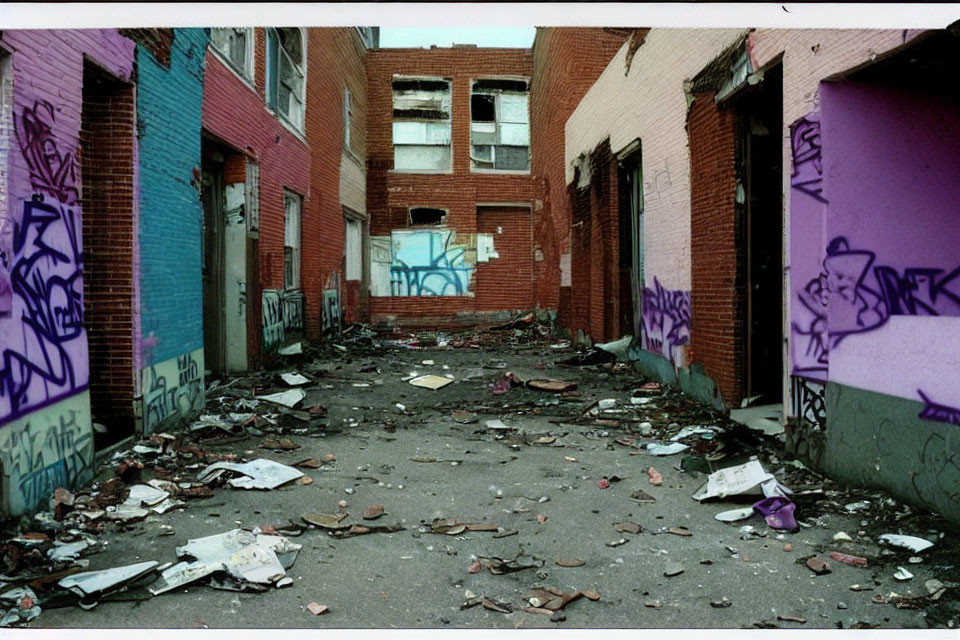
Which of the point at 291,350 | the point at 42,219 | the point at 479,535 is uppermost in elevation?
the point at 42,219

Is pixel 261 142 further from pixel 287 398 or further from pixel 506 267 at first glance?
pixel 506 267

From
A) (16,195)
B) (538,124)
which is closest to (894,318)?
(16,195)

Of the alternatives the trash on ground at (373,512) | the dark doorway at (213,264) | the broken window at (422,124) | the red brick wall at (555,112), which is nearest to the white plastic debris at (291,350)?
the dark doorway at (213,264)

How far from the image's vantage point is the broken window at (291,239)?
12.6 meters

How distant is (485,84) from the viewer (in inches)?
779

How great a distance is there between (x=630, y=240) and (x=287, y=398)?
5.99 metres

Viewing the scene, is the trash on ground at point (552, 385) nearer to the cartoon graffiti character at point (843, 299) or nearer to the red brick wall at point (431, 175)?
the cartoon graffiti character at point (843, 299)

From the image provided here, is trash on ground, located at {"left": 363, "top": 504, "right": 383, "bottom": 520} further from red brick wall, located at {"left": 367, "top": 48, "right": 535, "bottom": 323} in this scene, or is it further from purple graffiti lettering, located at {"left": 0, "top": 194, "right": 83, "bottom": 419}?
red brick wall, located at {"left": 367, "top": 48, "right": 535, "bottom": 323}

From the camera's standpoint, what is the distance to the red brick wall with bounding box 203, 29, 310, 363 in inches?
335

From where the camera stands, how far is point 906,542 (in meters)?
3.84

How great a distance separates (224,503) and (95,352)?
2233 millimetres

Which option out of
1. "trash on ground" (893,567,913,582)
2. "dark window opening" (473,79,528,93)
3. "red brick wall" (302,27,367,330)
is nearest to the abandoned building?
"red brick wall" (302,27,367,330)

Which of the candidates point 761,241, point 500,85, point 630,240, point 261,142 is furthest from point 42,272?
point 500,85

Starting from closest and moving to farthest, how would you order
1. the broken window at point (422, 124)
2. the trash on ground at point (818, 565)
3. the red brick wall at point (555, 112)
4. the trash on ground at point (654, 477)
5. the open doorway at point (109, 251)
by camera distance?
the trash on ground at point (818, 565) < the trash on ground at point (654, 477) < the open doorway at point (109, 251) < the red brick wall at point (555, 112) < the broken window at point (422, 124)
